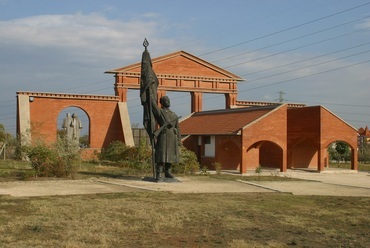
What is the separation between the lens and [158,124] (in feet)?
60.2

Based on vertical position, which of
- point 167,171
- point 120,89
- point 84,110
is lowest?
point 167,171

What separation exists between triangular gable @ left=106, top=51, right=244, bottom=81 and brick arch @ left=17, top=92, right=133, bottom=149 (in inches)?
109

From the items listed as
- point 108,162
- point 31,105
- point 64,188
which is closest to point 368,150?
point 108,162

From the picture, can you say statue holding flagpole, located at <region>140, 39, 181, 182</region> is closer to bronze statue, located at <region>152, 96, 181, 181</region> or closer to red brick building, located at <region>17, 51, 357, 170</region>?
bronze statue, located at <region>152, 96, 181, 181</region>

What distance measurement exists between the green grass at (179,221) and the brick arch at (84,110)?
70.2 feet

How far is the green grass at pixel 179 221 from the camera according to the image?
816cm

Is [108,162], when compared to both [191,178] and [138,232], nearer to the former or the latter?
[191,178]

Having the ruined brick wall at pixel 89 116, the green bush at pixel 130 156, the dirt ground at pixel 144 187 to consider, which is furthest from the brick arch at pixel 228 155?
the dirt ground at pixel 144 187

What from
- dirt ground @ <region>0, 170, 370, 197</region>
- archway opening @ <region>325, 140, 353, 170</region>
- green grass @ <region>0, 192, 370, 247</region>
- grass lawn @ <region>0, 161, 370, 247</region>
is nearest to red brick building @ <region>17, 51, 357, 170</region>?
archway opening @ <region>325, 140, 353, 170</region>

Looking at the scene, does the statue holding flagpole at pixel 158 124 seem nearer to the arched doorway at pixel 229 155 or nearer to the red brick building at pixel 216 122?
the red brick building at pixel 216 122

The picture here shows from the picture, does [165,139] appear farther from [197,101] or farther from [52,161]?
[197,101]

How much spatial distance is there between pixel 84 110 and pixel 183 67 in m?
8.44

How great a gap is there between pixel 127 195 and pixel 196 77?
2632 cm

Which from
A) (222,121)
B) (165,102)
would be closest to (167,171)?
(165,102)
